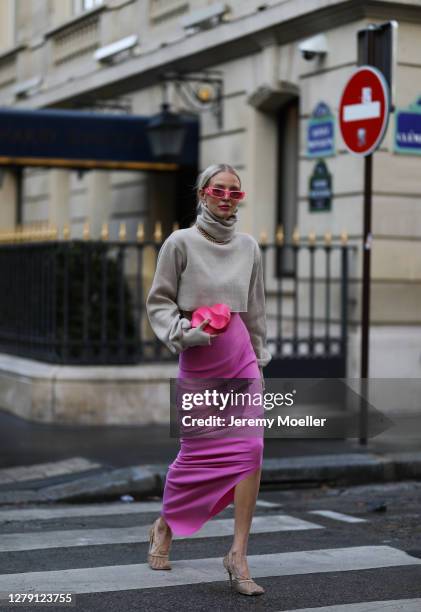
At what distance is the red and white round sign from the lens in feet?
32.3

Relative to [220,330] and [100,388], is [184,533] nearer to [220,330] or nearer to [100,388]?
[220,330]

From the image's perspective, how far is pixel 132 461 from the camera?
9.60m

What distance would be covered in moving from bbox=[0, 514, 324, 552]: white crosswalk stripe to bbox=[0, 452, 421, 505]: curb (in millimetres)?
1248

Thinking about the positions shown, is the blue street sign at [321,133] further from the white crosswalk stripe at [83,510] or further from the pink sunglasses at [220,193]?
the pink sunglasses at [220,193]

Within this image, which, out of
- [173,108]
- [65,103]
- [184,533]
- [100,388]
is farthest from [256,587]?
[65,103]

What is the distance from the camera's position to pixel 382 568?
6.08 meters

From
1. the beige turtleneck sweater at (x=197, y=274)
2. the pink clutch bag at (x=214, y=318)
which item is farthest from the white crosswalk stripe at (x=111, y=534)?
the pink clutch bag at (x=214, y=318)

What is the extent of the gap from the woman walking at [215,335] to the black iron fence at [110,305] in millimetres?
6197

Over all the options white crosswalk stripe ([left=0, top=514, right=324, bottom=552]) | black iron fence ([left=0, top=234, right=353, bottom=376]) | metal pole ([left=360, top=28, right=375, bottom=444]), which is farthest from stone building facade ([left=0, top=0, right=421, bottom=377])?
white crosswalk stripe ([left=0, top=514, right=324, bottom=552])

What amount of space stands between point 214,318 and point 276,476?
3836mm

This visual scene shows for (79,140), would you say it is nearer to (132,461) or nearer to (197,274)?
(132,461)

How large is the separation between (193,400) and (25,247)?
7.47 meters

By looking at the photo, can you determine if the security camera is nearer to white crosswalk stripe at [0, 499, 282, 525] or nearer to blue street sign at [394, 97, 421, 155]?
blue street sign at [394, 97, 421, 155]

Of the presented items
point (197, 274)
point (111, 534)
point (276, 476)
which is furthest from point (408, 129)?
point (197, 274)
